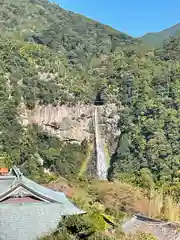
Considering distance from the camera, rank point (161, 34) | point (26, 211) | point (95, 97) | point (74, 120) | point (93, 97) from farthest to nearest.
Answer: point (161, 34) → point (95, 97) → point (93, 97) → point (74, 120) → point (26, 211)

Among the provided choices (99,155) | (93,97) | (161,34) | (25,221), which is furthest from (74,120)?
(161,34)

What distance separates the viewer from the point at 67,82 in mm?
54875

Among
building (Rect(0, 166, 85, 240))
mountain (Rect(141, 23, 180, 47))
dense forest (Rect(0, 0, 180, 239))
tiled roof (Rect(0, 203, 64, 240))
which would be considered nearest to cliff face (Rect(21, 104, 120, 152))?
dense forest (Rect(0, 0, 180, 239))

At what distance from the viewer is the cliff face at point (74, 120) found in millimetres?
50188

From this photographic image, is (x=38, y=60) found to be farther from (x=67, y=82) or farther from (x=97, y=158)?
(x=97, y=158)

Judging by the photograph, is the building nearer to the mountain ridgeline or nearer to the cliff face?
the mountain ridgeline

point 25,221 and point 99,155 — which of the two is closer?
point 25,221

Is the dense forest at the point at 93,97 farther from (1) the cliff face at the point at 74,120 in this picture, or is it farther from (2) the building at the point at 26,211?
(2) the building at the point at 26,211

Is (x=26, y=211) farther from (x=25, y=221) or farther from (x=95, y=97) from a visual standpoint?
(x=95, y=97)

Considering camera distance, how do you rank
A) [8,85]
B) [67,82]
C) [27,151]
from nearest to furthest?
[27,151], [8,85], [67,82]

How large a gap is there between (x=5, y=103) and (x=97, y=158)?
37.8 feet

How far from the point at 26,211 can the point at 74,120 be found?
3880cm

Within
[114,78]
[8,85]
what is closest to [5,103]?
[8,85]

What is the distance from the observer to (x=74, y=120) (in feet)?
→ 173
